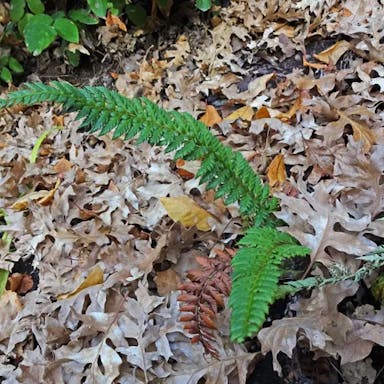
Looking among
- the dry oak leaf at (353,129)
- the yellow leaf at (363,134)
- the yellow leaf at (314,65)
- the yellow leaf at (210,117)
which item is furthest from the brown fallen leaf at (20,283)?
the yellow leaf at (314,65)

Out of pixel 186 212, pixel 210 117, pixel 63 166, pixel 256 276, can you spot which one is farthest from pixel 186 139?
pixel 63 166

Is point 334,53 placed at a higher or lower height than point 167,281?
higher

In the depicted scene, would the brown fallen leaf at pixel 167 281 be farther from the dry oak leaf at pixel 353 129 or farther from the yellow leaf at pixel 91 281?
the dry oak leaf at pixel 353 129

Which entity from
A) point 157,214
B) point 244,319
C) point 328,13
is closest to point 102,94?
point 157,214

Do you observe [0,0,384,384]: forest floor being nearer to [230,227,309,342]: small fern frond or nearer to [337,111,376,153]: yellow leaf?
[337,111,376,153]: yellow leaf

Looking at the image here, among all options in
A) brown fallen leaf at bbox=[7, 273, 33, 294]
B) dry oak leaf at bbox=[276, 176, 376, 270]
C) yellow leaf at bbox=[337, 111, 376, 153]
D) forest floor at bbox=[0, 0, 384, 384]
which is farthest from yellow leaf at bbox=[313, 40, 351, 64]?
brown fallen leaf at bbox=[7, 273, 33, 294]

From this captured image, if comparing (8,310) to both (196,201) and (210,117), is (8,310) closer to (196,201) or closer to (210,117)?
(196,201)

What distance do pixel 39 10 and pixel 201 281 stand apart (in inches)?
106

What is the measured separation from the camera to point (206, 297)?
1.78 m

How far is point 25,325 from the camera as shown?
2.35 metres

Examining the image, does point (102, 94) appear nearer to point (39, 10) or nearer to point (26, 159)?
point (26, 159)

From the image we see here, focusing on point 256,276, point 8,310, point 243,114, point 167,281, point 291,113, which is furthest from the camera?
point 243,114

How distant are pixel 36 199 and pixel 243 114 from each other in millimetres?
1283

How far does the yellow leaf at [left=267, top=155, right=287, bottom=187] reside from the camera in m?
2.42
